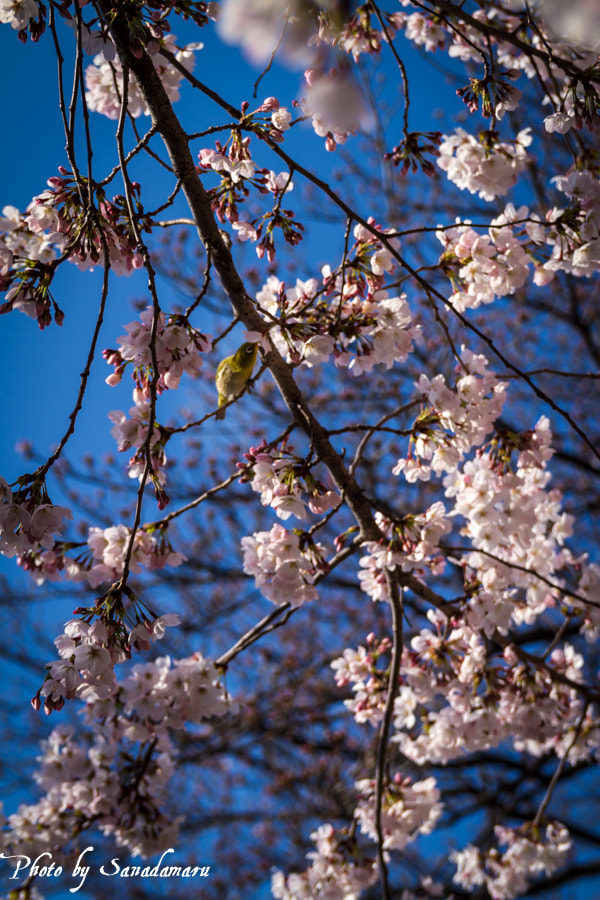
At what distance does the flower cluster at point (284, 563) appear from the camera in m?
1.81

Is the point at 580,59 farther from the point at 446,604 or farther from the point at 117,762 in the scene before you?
the point at 117,762

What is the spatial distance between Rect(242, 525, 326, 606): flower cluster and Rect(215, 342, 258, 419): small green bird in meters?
0.44

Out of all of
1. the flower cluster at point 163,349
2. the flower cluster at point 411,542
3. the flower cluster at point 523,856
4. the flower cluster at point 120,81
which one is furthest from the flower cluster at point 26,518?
the flower cluster at point 523,856

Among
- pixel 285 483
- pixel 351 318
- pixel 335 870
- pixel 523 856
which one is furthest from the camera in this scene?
pixel 523 856

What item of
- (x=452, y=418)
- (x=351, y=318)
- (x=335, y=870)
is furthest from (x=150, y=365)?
(x=335, y=870)

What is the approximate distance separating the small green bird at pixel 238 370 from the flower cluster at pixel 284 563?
0.44 meters

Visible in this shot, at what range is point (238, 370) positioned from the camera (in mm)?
1831

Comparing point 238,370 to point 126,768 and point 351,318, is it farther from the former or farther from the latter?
point 126,768

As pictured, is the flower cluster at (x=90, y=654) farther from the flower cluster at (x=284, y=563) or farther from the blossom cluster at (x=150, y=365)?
the flower cluster at (x=284, y=563)

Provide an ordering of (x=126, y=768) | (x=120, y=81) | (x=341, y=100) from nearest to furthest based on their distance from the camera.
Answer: (x=341, y=100) < (x=120, y=81) < (x=126, y=768)

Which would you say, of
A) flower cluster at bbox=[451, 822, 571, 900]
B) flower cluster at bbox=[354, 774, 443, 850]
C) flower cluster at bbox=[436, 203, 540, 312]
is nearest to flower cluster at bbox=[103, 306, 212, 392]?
flower cluster at bbox=[436, 203, 540, 312]

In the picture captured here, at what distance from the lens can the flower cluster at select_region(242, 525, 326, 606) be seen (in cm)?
181

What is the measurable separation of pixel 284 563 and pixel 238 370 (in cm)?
60

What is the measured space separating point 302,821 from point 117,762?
4.42 m
